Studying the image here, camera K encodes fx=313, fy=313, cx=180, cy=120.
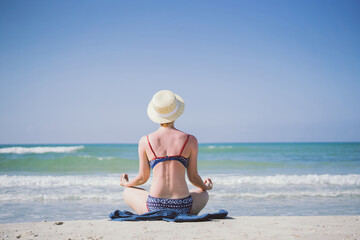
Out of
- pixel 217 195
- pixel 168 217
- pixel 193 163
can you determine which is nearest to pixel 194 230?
pixel 168 217

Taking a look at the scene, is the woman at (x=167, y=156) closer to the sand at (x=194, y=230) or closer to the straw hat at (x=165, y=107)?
the straw hat at (x=165, y=107)

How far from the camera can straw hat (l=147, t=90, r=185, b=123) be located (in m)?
3.36

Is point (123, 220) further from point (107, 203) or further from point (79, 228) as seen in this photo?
point (107, 203)

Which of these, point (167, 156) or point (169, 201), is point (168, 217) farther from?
point (167, 156)

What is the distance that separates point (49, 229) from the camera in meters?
3.49

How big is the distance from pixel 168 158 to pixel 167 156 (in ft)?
0.08

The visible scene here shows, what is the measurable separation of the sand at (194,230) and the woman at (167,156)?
0.84 feet

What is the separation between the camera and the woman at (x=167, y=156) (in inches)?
132

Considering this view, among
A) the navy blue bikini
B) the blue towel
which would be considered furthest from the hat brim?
the blue towel

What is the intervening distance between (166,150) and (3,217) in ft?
10.6

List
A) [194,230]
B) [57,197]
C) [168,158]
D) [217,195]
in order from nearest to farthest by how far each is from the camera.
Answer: [194,230]
[168,158]
[57,197]
[217,195]

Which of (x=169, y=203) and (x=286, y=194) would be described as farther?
(x=286, y=194)

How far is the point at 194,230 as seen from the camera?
3158mm

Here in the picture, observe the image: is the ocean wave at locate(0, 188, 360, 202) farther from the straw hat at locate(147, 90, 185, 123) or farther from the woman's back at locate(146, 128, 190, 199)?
the straw hat at locate(147, 90, 185, 123)
